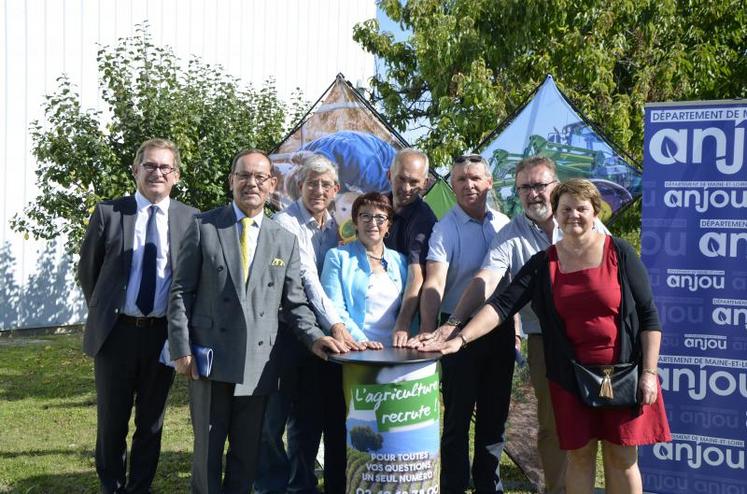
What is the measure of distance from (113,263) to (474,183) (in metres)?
2.10

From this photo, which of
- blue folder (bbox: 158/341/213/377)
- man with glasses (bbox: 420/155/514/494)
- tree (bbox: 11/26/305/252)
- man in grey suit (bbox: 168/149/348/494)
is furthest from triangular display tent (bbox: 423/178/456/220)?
tree (bbox: 11/26/305/252)

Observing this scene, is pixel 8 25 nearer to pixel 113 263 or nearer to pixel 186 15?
pixel 186 15

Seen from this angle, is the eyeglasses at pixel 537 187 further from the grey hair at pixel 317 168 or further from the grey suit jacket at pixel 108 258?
the grey suit jacket at pixel 108 258

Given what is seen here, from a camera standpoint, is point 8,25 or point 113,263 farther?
point 8,25

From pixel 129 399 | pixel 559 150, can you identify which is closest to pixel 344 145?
pixel 559 150

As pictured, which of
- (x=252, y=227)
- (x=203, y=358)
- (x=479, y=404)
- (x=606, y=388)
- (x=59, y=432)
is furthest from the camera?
(x=59, y=432)

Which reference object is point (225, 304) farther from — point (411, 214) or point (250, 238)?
point (411, 214)

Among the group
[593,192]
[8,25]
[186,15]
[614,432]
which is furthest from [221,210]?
[186,15]

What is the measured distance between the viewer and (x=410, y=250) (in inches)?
189

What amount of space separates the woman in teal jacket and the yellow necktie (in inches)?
20.5

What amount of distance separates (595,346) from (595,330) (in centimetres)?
8

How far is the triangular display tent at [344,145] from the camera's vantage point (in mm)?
5887

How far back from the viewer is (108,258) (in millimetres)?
4754

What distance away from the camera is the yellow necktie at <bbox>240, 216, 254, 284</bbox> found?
4.22 m
